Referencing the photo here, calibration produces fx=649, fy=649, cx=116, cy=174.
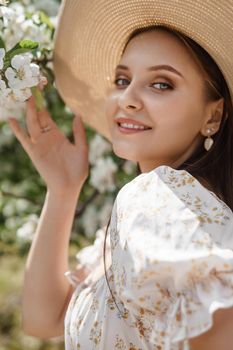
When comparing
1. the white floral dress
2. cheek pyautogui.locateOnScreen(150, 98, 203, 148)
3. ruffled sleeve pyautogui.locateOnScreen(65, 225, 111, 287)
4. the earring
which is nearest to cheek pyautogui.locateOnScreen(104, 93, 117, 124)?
cheek pyautogui.locateOnScreen(150, 98, 203, 148)

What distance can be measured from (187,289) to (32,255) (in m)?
1.05

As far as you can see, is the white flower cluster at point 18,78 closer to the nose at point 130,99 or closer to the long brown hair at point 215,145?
the nose at point 130,99

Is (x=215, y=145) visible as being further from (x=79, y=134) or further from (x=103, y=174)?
(x=103, y=174)

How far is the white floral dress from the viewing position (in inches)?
48.0

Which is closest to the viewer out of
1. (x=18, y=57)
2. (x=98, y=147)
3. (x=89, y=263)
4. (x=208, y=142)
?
(x=18, y=57)

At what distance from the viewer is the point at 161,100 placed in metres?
1.65

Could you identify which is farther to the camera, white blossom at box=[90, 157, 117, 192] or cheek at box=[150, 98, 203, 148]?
white blossom at box=[90, 157, 117, 192]

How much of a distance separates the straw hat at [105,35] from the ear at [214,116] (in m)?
0.06

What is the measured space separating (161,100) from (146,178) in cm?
29

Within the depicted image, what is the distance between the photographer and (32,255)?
220cm

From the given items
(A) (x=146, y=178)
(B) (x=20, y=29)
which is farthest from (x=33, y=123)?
(A) (x=146, y=178)

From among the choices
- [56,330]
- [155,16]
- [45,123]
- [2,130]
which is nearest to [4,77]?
[155,16]

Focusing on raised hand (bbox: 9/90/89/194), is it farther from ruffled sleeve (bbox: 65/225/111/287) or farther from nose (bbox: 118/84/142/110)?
nose (bbox: 118/84/142/110)

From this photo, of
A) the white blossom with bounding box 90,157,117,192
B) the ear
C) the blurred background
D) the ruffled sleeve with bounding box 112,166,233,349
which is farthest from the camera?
the white blossom with bounding box 90,157,117,192
